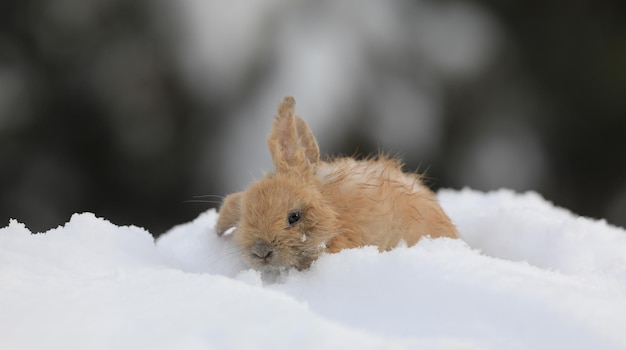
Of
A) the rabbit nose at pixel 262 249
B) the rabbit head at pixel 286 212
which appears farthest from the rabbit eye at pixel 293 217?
the rabbit nose at pixel 262 249

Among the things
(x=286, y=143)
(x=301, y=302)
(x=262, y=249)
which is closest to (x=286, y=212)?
(x=262, y=249)

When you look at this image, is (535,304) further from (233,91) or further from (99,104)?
(99,104)

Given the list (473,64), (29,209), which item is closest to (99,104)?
(29,209)

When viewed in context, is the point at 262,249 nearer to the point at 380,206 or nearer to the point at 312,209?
the point at 312,209

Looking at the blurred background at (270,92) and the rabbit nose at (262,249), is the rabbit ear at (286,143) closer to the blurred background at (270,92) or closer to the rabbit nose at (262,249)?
the rabbit nose at (262,249)

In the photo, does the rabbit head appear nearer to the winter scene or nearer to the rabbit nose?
the rabbit nose

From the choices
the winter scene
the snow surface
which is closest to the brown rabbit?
the snow surface
